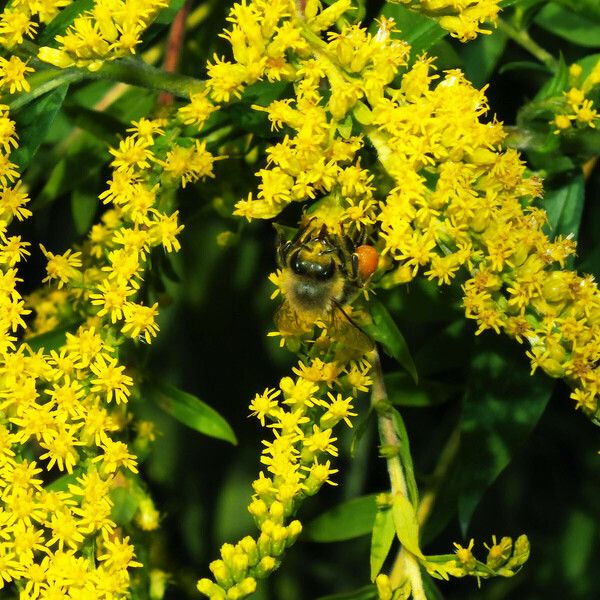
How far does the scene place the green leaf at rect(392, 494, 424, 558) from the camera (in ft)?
4.96

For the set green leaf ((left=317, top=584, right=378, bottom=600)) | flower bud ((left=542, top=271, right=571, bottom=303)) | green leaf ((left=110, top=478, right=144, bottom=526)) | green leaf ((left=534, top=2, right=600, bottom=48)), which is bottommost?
green leaf ((left=110, top=478, right=144, bottom=526))

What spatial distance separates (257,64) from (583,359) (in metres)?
0.58

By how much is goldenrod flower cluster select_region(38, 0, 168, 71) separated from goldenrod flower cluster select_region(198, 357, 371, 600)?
1.66ft

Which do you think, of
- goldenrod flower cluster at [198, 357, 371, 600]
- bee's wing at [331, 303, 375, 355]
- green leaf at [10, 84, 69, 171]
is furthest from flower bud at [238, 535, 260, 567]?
green leaf at [10, 84, 69, 171]

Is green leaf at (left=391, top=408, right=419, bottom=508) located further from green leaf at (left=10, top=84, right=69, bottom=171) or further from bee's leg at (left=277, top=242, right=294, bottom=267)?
green leaf at (left=10, top=84, right=69, bottom=171)

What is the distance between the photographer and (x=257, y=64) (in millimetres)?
1559

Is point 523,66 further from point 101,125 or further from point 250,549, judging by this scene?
point 250,549

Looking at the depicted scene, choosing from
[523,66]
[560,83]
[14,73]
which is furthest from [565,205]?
[14,73]

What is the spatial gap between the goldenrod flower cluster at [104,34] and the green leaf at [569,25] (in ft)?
2.35

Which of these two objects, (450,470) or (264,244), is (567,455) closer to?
(450,470)

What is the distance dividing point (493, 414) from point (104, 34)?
2.56ft

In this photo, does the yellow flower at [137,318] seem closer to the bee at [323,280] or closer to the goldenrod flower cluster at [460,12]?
the bee at [323,280]

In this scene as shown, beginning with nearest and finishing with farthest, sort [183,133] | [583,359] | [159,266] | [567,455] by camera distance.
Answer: [583,359] < [183,133] < [159,266] < [567,455]

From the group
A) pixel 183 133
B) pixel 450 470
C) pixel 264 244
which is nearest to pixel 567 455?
pixel 450 470
